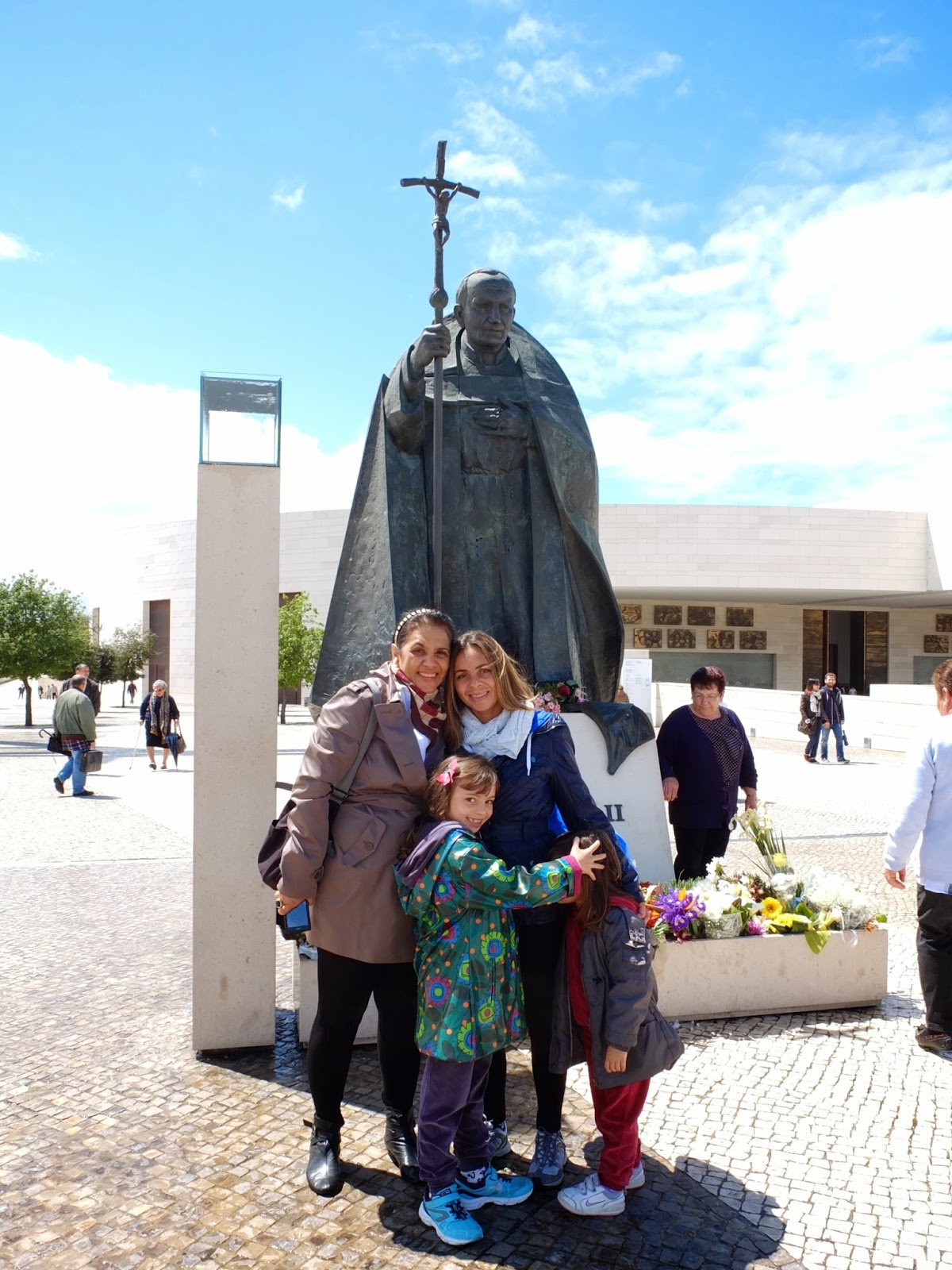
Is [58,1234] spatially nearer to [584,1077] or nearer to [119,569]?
[584,1077]

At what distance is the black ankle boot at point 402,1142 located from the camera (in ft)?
8.91

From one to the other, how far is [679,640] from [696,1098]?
40189 millimetres

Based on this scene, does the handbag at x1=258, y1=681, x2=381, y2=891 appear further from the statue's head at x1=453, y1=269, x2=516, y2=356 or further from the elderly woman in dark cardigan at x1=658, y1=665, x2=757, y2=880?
the elderly woman in dark cardigan at x1=658, y1=665, x2=757, y2=880

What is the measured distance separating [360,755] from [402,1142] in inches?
44.1

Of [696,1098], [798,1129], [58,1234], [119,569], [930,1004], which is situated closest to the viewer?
[58,1234]

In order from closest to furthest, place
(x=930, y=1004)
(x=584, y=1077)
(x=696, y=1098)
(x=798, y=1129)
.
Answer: (x=798, y=1129)
(x=696, y=1098)
(x=584, y=1077)
(x=930, y=1004)

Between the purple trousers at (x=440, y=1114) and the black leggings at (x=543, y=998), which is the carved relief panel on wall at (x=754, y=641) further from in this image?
the purple trousers at (x=440, y=1114)

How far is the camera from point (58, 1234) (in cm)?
242

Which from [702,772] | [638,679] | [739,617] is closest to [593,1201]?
[702,772]

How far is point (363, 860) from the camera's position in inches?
101

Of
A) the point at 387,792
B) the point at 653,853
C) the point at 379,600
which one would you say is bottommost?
the point at 653,853

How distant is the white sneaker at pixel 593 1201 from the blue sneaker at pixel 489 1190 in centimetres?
12

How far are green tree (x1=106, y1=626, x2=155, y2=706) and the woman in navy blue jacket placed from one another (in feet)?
135

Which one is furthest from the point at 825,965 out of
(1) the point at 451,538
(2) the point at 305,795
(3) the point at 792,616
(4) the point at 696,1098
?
(3) the point at 792,616
